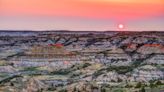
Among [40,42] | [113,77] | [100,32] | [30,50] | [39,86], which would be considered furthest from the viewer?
[100,32]

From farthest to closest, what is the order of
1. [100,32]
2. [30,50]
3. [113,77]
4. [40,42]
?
1. [100,32]
2. [40,42]
3. [30,50]
4. [113,77]

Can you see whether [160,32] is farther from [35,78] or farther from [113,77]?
[35,78]

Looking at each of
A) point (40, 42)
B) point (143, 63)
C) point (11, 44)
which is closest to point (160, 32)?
point (143, 63)

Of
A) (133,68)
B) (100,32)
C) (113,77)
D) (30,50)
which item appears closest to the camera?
(113,77)

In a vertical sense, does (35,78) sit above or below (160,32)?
below

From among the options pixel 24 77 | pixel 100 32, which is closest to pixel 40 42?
pixel 100 32

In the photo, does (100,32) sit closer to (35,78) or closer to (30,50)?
(30,50)

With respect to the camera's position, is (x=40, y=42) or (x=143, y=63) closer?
(x=143, y=63)

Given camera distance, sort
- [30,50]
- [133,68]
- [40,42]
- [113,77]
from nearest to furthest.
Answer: [113,77]
[133,68]
[30,50]
[40,42]

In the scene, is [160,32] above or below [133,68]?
above
